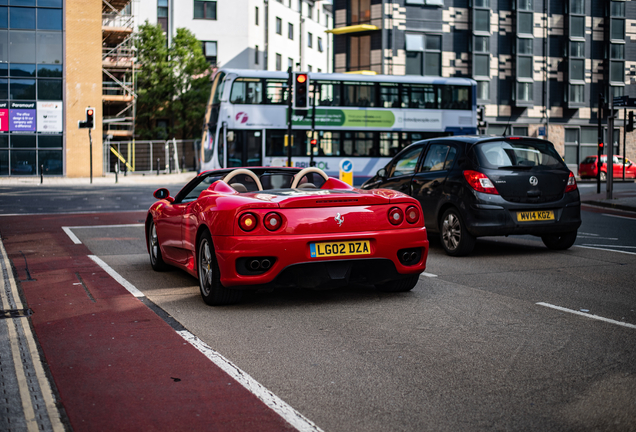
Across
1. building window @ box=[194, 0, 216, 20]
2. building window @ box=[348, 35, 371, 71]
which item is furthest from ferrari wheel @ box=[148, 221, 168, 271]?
building window @ box=[194, 0, 216, 20]

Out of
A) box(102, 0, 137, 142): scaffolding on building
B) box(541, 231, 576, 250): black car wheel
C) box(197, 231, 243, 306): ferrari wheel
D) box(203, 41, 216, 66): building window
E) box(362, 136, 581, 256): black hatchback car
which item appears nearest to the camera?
box(197, 231, 243, 306): ferrari wheel

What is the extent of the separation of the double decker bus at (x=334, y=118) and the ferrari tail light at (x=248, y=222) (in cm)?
1920

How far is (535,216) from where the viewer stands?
9.59 meters

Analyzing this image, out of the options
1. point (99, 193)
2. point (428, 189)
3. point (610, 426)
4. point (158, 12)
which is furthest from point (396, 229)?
point (158, 12)

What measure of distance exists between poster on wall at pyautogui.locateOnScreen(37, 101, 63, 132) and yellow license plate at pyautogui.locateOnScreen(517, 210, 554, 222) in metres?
36.8

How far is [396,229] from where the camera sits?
6.48 meters

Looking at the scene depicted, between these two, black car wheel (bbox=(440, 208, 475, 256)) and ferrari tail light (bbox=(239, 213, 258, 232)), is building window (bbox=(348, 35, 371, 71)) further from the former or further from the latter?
ferrari tail light (bbox=(239, 213, 258, 232))

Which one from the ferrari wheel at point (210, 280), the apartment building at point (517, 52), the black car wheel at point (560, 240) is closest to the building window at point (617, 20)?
the apartment building at point (517, 52)

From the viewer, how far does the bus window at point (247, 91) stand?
2520 cm

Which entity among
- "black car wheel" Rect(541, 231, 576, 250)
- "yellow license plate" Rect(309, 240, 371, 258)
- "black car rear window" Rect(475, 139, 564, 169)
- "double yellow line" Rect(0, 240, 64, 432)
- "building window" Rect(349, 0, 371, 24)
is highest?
"building window" Rect(349, 0, 371, 24)

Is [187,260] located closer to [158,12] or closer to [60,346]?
[60,346]

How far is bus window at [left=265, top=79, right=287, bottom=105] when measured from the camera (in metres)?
25.6

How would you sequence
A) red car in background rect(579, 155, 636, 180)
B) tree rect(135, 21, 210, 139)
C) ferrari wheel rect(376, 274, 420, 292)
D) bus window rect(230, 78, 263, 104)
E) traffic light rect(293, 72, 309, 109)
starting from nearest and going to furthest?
ferrari wheel rect(376, 274, 420, 292), traffic light rect(293, 72, 309, 109), bus window rect(230, 78, 263, 104), red car in background rect(579, 155, 636, 180), tree rect(135, 21, 210, 139)

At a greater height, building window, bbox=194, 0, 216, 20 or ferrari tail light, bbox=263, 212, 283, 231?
building window, bbox=194, 0, 216, 20
